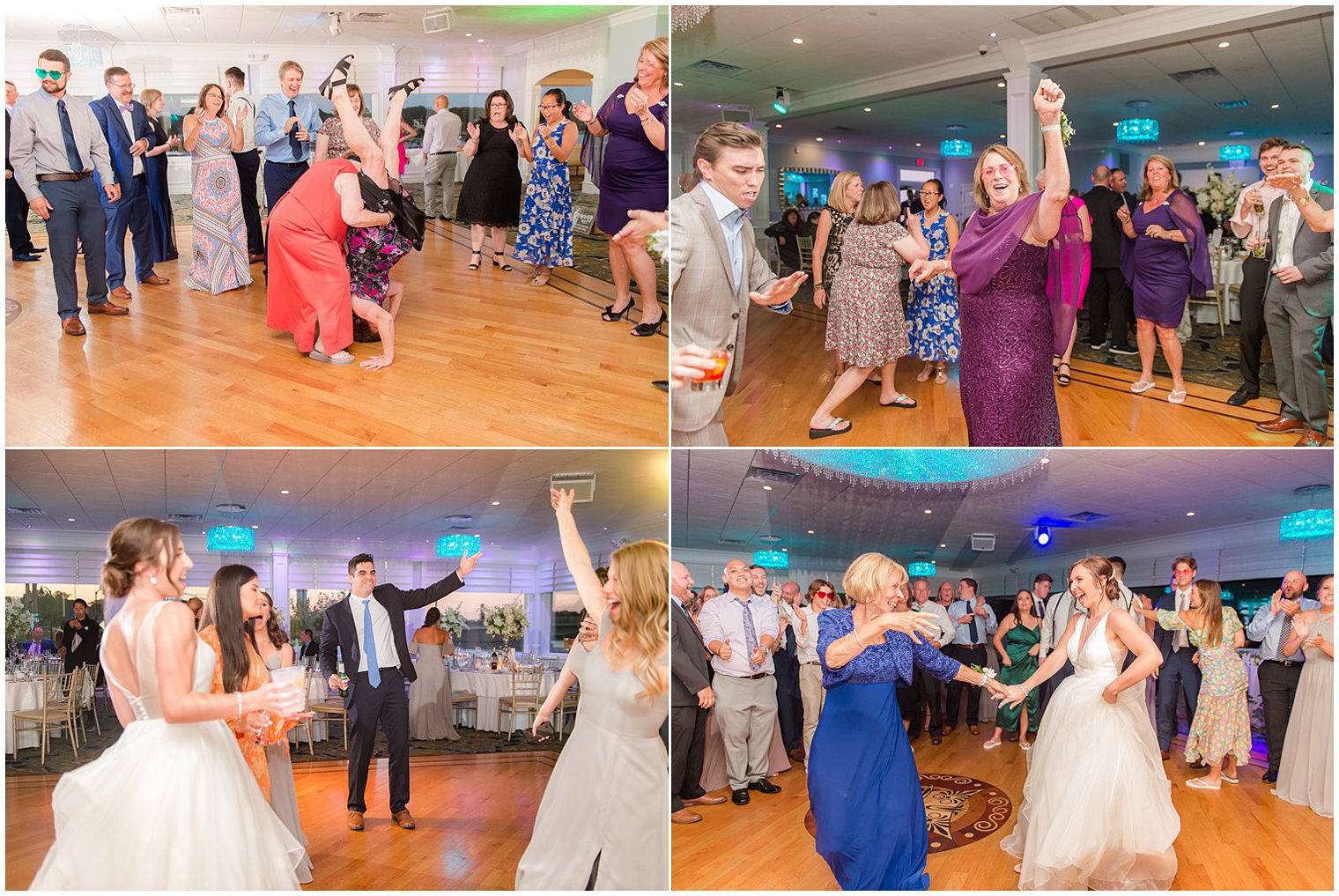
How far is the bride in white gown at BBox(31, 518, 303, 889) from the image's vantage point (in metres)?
2.79

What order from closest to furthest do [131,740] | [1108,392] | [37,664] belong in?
[131,740], [37,664], [1108,392]

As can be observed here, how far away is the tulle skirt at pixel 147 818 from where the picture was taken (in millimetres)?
2797

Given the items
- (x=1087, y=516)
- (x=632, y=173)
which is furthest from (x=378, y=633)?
(x=1087, y=516)

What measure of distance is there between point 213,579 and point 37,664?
1.29 meters

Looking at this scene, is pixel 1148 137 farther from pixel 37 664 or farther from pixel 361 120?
pixel 37 664

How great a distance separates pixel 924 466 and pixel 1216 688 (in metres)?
2.02

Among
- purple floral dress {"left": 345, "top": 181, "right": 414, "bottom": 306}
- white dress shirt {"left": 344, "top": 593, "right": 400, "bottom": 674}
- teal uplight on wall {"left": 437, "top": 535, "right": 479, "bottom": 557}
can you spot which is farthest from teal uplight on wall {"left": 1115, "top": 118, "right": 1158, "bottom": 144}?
white dress shirt {"left": 344, "top": 593, "right": 400, "bottom": 674}

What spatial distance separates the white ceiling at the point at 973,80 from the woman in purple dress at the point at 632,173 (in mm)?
171

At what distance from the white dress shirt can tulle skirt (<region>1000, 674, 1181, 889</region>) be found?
9.07 feet

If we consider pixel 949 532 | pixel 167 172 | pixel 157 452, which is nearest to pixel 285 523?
pixel 157 452

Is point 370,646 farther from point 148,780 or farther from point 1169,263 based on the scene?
point 1169,263

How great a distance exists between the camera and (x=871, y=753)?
327 cm

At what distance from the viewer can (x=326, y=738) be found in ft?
20.0

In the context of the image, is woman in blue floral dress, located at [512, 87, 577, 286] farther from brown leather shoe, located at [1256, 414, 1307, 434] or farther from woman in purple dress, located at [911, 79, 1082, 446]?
brown leather shoe, located at [1256, 414, 1307, 434]
